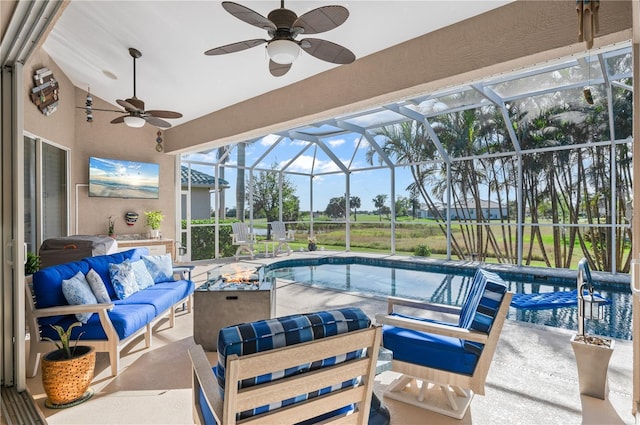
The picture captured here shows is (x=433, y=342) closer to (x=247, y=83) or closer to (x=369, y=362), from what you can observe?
(x=369, y=362)

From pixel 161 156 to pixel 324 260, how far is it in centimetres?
489

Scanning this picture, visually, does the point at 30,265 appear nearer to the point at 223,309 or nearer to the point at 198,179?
the point at 223,309

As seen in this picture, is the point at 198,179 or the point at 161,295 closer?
the point at 161,295

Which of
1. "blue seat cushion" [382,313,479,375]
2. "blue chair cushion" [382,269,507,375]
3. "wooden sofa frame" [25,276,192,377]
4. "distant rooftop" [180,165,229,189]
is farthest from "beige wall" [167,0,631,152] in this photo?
"distant rooftop" [180,165,229,189]

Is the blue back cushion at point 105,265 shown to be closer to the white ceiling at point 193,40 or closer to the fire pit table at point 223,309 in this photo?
the fire pit table at point 223,309

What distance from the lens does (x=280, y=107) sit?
5.62 meters

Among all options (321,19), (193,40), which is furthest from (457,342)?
(193,40)

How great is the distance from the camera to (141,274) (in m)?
3.88

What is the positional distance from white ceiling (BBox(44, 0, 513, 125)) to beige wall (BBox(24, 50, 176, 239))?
564 mm

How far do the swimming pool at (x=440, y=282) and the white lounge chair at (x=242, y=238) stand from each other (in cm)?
124

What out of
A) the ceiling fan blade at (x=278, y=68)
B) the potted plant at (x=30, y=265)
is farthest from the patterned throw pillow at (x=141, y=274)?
the ceiling fan blade at (x=278, y=68)

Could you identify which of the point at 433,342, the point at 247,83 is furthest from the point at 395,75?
the point at 433,342

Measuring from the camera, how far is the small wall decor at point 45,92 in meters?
4.96

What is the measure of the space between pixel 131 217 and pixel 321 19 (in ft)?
22.0
